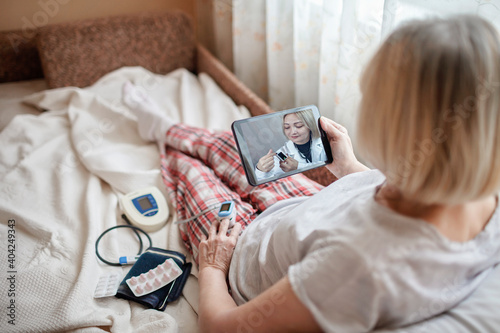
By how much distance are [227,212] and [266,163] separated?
149mm

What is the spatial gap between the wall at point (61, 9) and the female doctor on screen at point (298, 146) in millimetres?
1296

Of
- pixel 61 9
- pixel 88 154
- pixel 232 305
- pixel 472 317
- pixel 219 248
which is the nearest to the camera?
pixel 472 317

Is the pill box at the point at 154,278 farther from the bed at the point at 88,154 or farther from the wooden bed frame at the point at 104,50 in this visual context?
the wooden bed frame at the point at 104,50

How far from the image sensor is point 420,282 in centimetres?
49

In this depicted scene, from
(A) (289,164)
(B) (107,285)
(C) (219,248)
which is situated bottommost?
(B) (107,285)

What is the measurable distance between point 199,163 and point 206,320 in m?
0.58

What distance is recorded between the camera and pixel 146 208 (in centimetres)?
106

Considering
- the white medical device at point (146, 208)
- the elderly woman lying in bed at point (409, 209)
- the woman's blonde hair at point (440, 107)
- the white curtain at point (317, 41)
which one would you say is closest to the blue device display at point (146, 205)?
the white medical device at point (146, 208)

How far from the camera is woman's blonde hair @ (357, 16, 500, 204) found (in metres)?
0.43

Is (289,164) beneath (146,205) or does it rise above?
above

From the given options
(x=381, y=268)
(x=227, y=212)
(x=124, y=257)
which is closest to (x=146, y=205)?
(x=124, y=257)

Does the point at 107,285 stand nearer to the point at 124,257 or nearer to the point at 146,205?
the point at 124,257

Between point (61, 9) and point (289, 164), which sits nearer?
point (289, 164)

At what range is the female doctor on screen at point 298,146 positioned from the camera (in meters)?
0.86
